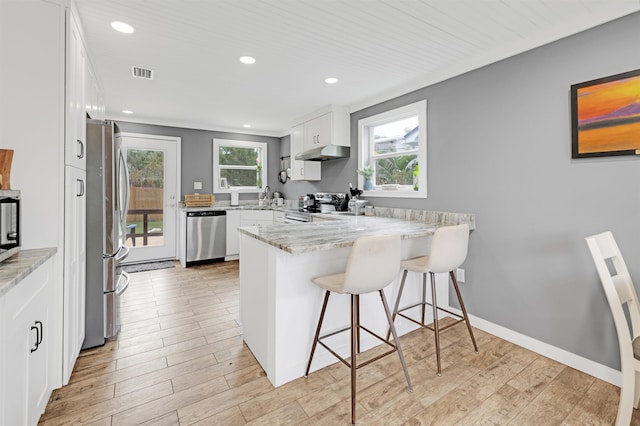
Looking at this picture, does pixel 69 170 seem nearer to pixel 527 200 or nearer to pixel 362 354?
pixel 362 354

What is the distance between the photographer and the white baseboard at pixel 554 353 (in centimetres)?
196

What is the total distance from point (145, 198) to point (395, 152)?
13.1 feet

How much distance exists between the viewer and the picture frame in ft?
6.01

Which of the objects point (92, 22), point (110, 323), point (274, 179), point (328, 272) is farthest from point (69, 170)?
point (274, 179)

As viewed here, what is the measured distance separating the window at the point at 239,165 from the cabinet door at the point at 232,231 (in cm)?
70

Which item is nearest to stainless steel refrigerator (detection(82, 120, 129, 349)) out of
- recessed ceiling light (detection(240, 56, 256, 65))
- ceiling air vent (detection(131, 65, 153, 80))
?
ceiling air vent (detection(131, 65, 153, 80))

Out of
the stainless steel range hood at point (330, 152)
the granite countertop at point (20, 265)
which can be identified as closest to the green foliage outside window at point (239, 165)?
the stainless steel range hood at point (330, 152)

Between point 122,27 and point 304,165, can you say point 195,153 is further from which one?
point 122,27

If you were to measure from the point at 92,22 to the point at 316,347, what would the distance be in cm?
267

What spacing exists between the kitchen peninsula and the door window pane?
3399 millimetres

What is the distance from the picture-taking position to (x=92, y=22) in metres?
2.08

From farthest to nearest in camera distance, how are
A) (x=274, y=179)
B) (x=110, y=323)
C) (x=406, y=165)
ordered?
(x=274, y=179) → (x=406, y=165) → (x=110, y=323)

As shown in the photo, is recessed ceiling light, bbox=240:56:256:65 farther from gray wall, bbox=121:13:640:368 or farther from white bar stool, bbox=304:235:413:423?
white bar stool, bbox=304:235:413:423

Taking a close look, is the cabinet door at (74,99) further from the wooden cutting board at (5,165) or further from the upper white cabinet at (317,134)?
the upper white cabinet at (317,134)
